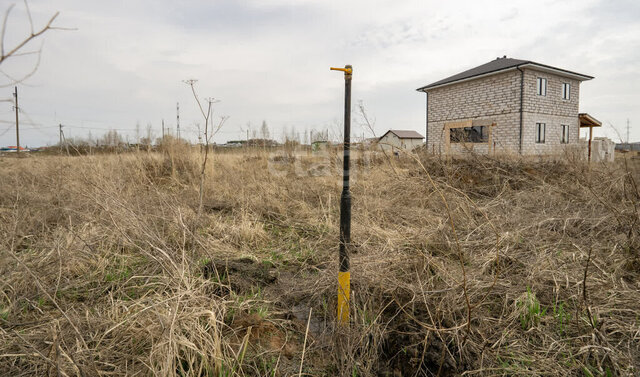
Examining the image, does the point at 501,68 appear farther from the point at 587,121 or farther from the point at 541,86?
the point at 587,121

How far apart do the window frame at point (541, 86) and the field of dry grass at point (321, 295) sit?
48.3 ft

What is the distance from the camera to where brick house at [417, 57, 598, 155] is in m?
16.1

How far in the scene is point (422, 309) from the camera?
2023mm

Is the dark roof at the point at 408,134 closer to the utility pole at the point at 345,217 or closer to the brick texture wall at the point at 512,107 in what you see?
the brick texture wall at the point at 512,107

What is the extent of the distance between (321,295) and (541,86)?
19.5 meters

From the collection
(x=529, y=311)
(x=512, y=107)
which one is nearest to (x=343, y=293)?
(x=529, y=311)

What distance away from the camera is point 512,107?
54.4ft

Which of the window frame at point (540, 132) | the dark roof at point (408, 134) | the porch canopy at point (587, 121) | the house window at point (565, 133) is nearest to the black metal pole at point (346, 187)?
the window frame at point (540, 132)

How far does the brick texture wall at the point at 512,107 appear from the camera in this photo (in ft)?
53.4

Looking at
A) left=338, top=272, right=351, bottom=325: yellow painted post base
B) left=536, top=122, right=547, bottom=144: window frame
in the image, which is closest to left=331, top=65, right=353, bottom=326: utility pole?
left=338, top=272, right=351, bottom=325: yellow painted post base

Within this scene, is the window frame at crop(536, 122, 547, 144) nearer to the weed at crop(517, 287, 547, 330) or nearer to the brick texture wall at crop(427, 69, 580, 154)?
the brick texture wall at crop(427, 69, 580, 154)

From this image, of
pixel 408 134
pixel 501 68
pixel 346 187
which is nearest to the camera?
pixel 346 187

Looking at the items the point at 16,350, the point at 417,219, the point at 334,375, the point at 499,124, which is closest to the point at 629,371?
the point at 334,375

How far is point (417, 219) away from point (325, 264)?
1614mm
